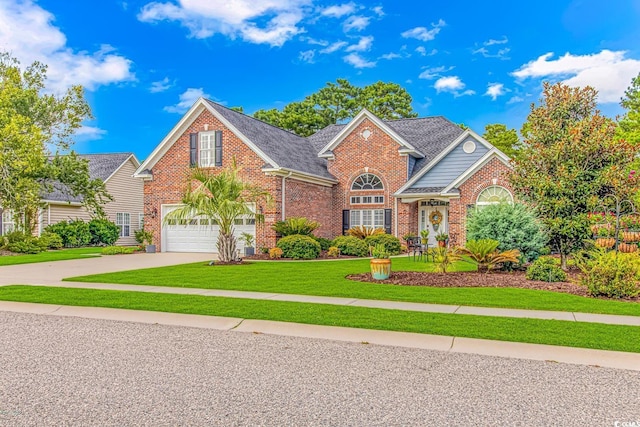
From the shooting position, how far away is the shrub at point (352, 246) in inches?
830

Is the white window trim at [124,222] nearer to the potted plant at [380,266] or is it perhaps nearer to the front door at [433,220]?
the front door at [433,220]

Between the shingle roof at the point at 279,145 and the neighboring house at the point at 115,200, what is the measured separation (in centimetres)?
1154

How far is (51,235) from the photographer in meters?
27.7

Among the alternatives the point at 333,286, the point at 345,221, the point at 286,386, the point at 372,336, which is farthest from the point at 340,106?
the point at 286,386

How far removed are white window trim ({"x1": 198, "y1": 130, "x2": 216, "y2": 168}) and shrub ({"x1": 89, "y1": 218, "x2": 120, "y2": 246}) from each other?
11454mm

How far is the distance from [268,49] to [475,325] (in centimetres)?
2593

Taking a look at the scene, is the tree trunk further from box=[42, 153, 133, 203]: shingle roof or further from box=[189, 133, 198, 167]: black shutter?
box=[42, 153, 133, 203]: shingle roof

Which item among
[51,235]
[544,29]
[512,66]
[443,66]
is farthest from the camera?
[443,66]

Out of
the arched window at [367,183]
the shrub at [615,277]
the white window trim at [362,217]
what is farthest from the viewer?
the arched window at [367,183]

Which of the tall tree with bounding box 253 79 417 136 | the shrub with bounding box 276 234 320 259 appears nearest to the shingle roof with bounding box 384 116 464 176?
the shrub with bounding box 276 234 320 259

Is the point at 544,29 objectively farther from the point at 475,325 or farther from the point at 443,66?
the point at 475,325

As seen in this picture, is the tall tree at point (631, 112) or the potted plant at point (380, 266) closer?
the potted plant at point (380, 266)

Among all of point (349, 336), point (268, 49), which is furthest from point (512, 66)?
point (349, 336)

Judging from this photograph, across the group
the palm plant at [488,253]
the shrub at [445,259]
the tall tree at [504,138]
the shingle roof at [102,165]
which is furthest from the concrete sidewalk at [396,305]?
the tall tree at [504,138]
